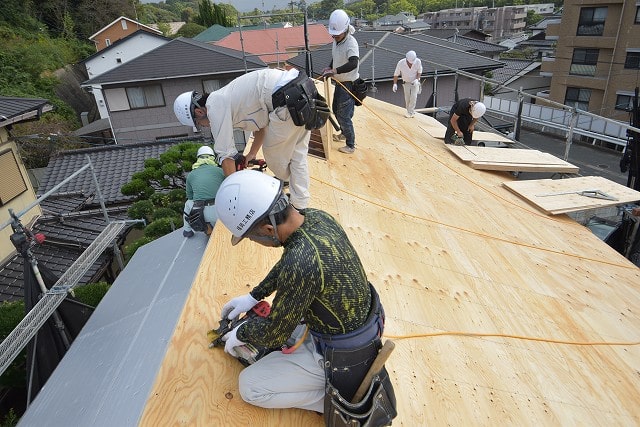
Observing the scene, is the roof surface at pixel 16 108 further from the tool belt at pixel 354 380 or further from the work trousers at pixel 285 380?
the tool belt at pixel 354 380

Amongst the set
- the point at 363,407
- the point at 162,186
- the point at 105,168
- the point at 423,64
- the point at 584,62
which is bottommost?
the point at 105,168

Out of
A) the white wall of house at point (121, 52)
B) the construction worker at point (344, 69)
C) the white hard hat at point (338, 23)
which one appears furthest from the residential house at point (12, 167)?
the white wall of house at point (121, 52)

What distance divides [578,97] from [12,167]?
77.1 ft

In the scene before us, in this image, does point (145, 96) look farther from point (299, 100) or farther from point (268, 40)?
point (299, 100)

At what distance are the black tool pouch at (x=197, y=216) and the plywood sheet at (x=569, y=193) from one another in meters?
4.29

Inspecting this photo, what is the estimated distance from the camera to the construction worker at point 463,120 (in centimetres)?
714

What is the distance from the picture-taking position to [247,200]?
5.70 feet

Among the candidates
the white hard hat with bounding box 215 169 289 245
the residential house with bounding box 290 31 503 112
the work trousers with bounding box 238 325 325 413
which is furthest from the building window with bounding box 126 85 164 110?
the work trousers with bounding box 238 325 325 413

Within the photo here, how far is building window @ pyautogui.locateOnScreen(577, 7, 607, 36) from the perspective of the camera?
18.8 m

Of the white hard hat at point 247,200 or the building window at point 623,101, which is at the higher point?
the white hard hat at point 247,200

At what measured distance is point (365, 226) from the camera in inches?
166

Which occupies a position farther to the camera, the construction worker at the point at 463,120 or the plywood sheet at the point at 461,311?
the construction worker at the point at 463,120

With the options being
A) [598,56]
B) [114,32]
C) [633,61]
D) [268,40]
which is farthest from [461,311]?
[114,32]

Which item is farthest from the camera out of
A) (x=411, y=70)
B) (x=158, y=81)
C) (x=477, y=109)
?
(x=158, y=81)
